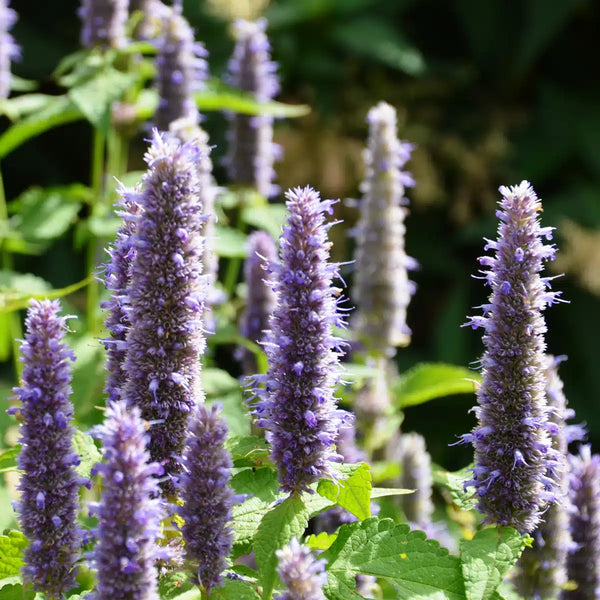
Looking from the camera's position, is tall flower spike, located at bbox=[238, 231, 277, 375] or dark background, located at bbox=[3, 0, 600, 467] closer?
tall flower spike, located at bbox=[238, 231, 277, 375]

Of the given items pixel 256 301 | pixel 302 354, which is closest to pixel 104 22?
pixel 256 301

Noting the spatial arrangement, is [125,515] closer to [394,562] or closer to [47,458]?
[47,458]

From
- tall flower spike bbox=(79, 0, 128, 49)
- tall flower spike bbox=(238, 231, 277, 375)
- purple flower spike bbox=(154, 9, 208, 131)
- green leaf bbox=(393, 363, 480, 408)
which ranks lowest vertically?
green leaf bbox=(393, 363, 480, 408)

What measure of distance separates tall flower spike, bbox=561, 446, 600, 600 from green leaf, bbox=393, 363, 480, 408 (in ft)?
2.76

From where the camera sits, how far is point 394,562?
170cm

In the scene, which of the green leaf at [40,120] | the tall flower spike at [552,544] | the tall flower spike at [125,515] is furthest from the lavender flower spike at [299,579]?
the green leaf at [40,120]

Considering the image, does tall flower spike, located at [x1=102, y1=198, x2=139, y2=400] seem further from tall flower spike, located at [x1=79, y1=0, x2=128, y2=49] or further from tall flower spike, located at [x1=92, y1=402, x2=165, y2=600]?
tall flower spike, located at [x1=79, y1=0, x2=128, y2=49]

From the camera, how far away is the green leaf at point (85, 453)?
1733mm

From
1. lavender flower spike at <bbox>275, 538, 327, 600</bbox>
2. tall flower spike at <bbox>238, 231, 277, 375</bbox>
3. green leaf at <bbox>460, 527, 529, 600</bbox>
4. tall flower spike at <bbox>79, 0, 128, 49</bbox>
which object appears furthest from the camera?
tall flower spike at <bbox>79, 0, 128, 49</bbox>

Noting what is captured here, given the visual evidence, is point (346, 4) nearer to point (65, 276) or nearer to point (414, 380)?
point (65, 276)

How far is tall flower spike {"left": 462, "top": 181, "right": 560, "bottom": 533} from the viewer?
170 cm

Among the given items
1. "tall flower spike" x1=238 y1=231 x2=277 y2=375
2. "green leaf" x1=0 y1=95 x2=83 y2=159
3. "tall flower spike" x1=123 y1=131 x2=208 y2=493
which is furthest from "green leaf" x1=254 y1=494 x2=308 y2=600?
"green leaf" x1=0 y1=95 x2=83 y2=159

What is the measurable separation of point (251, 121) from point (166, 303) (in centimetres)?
208

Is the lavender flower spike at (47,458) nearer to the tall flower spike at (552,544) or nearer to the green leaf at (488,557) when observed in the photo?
the green leaf at (488,557)
